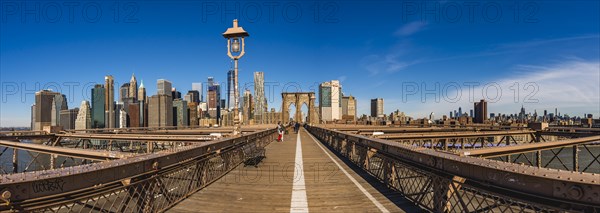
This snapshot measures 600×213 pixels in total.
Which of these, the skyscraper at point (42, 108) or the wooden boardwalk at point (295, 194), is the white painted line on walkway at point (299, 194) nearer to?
the wooden boardwalk at point (295, 194)

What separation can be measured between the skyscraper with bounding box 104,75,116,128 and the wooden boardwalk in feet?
552

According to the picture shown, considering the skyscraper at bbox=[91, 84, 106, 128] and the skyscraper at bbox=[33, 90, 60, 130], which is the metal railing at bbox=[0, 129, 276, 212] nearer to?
the skyscraper at bbox=[33, 90, 60, 130]

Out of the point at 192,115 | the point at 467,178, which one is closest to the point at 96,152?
the point at 467,178

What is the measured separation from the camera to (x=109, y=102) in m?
156

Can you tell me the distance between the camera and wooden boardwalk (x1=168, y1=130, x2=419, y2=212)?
6.36 meters

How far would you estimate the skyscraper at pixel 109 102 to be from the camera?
490 ft

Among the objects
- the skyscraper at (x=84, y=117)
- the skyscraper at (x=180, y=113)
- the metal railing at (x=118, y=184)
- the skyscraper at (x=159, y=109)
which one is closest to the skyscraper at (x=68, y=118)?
the skyscraper at (x=84, y=117)

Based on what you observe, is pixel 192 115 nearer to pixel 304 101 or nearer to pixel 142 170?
pixel 304 101

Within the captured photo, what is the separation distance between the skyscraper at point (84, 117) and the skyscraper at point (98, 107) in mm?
1942

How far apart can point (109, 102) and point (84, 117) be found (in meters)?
14.0

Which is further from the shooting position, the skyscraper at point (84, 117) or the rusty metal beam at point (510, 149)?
the skyscraper at point (84, 117)

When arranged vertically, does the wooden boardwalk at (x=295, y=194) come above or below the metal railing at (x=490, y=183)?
below

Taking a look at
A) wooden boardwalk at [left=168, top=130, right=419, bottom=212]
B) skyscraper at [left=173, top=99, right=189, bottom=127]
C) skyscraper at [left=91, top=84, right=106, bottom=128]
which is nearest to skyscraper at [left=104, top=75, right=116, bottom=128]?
skyscraper at [left=91, top=84, right=106, bottom=128]

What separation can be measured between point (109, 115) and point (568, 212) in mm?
187721
